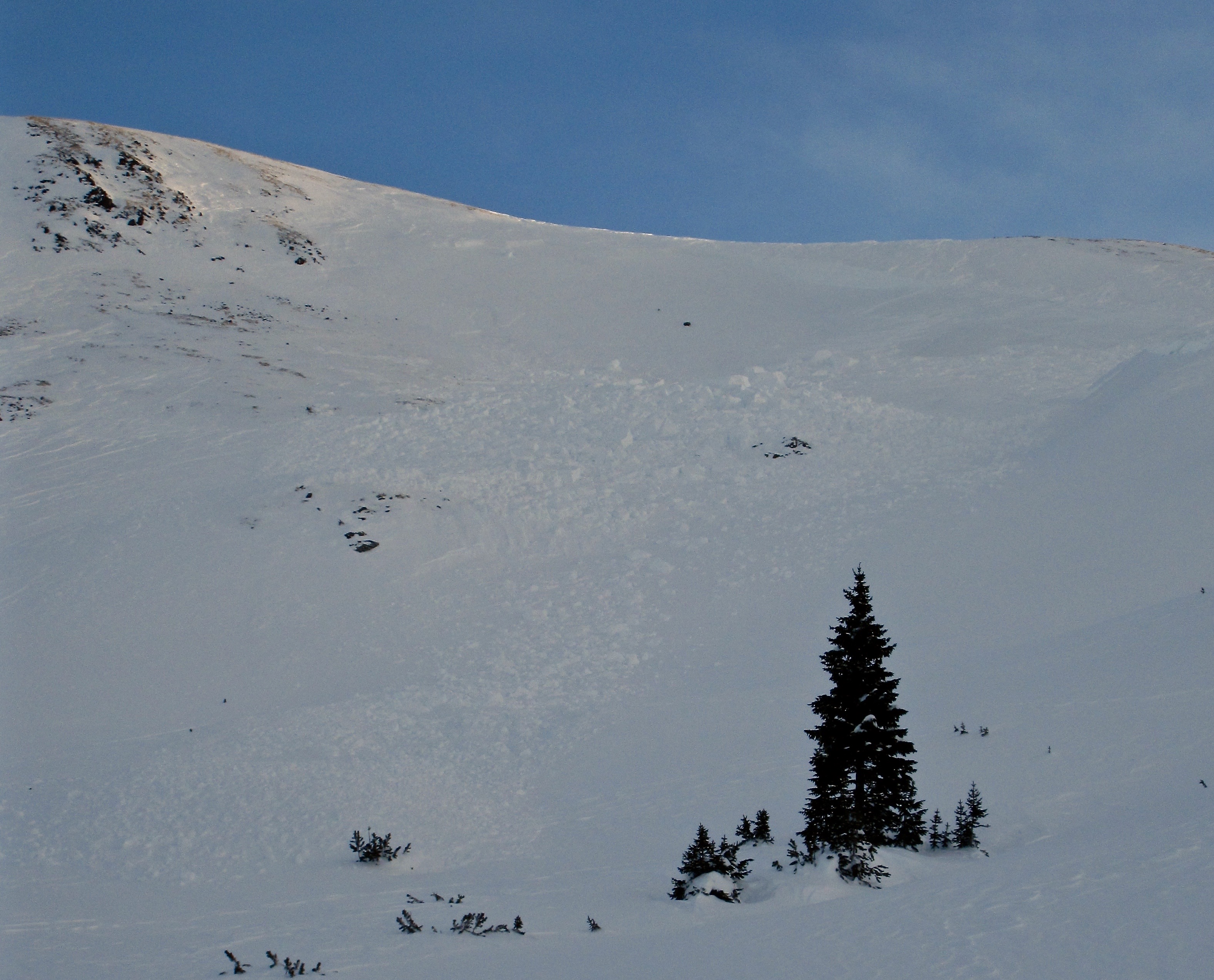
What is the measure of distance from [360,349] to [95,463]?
40.9 ft

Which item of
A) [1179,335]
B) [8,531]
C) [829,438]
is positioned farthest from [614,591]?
[1179,335]

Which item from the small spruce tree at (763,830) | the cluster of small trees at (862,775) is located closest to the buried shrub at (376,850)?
the cluster of small trees at (862,775)

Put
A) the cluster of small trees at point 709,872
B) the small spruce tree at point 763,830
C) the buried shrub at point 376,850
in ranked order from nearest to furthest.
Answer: the cluster of small trees at point 709,872 → the small spruce tree at point 763,830 → the buried shrub at point 376,850

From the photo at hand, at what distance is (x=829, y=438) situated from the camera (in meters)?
27.4

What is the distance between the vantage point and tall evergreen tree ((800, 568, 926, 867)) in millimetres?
10117

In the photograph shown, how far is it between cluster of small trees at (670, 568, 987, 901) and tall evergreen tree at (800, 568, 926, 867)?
0.01m

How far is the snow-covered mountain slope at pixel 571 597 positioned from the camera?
27.5 ft

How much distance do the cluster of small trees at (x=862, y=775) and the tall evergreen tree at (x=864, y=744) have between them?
0.01 meters

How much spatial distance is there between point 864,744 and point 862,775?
1.31 ft

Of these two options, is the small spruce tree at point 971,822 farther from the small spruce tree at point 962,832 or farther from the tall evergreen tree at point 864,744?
the tall evergreen tree at point 864,744

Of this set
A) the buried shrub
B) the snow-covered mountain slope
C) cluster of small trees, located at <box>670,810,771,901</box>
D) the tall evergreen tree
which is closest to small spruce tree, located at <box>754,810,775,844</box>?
the snow-covered mountain slope

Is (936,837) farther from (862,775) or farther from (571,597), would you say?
(571,597)

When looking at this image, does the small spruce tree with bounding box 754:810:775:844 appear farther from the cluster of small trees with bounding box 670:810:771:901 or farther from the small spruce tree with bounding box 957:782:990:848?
the small spruce tree with bounding box 957:782:990:848

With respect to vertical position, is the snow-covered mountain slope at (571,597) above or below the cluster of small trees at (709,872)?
above
